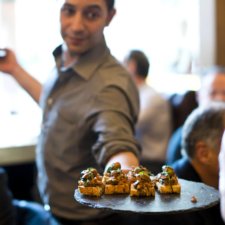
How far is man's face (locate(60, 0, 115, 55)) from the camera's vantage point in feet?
5.07

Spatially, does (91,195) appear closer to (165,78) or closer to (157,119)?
(157,119)

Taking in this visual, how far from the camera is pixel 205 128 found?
1.87 m

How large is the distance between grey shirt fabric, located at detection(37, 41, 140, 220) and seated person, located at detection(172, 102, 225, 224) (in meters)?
0.33

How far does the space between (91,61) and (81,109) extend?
0.15 m

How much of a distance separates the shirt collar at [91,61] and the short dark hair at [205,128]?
1.35 ft

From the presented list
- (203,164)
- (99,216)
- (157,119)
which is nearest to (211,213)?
(203,164)

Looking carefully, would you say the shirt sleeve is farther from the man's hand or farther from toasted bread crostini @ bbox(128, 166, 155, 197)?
toasted bread crostini @ bbox(128, 166, 155, 197)

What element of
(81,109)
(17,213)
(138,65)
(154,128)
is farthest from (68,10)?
(138,65)

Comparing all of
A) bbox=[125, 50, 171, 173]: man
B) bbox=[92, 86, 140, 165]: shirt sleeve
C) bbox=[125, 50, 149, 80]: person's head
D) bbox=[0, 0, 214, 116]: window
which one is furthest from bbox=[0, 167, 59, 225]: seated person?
bbox=[0, 0, 214, 116]: window

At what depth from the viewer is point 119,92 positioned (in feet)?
5.05

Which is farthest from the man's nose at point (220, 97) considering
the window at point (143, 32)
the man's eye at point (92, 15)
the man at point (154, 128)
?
the man's eye at point (92, 15)

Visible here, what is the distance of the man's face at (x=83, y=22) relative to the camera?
1.54 metres

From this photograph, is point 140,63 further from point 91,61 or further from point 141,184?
point 141,184

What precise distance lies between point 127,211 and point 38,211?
0.99 metres
